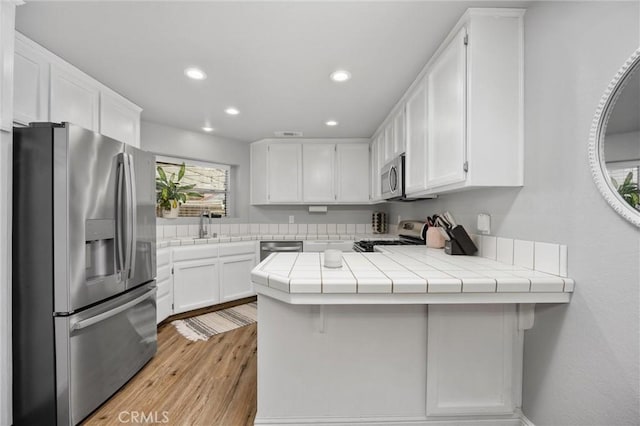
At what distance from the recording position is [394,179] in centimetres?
254

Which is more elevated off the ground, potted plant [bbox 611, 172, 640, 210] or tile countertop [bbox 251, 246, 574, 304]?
potted plant [bbox 611, 172, 640, 210]

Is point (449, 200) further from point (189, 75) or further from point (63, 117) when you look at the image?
point (63, 117)

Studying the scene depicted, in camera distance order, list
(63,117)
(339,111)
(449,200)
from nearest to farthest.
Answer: (63,117), (449,200), (339,111)

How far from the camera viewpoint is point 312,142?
3879 millimetres

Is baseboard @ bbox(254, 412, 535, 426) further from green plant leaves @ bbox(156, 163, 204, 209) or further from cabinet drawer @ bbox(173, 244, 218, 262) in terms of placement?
green plant leaves @ bbox(156, 163, 204, 209)

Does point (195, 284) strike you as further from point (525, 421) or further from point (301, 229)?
point (525, 421)

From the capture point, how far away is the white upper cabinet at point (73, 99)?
6.10ft

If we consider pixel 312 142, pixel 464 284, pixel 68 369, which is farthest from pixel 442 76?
pixel 68 369

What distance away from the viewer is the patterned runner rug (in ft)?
8.58

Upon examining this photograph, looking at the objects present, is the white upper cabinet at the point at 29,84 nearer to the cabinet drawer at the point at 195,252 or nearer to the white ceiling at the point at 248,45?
the white ceiling at the point at 248,45

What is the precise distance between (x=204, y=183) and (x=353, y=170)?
2154mm

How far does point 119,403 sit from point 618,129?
9.13ft

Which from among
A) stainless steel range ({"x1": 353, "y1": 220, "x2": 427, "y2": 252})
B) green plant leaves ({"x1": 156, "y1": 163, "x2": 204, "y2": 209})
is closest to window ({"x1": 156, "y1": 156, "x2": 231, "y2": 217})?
green plant leaves ({"x1": 156, "y1": 163, "x2": 204, "y2": 209})

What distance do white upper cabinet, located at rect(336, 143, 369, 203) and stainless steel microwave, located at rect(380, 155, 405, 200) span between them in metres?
0.93
